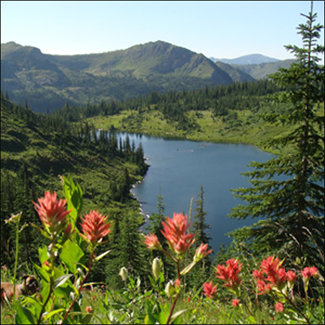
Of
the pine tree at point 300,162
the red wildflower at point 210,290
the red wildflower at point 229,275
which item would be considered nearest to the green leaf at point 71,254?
the red wildflower at point 229,275

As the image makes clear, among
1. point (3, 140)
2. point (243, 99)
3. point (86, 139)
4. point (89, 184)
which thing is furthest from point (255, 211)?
point (243, 99)

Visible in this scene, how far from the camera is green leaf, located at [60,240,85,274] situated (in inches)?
63.4

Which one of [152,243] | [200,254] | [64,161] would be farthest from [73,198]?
[64,161]

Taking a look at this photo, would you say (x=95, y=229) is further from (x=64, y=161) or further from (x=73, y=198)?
(x=64, y=161)

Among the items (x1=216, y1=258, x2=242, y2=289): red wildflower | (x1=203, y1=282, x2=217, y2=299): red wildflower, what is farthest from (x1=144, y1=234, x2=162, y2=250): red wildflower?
(x1=203, y1=282, x2=217, y2=299): red wildflower

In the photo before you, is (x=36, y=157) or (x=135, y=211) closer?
(x=135, y=211)

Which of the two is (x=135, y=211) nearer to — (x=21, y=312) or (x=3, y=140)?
(x=3, y=140)

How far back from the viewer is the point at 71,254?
1622 millimetres

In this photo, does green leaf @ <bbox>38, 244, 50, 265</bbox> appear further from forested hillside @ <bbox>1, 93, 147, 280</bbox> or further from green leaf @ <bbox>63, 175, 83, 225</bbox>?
forested hillside @ <bbox>1, 93, 147, 280</bbox>

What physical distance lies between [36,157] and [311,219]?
316 feet

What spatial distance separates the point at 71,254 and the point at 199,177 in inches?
3627

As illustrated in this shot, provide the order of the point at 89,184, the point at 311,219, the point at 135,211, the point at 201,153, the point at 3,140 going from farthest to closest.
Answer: the point at 201,153 → the point at 3,140 → the point at 89,184 → the point at 135,211 → the point at 311,219

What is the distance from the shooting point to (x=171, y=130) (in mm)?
191250

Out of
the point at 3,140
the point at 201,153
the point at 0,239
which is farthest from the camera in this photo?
the point at 201,153
